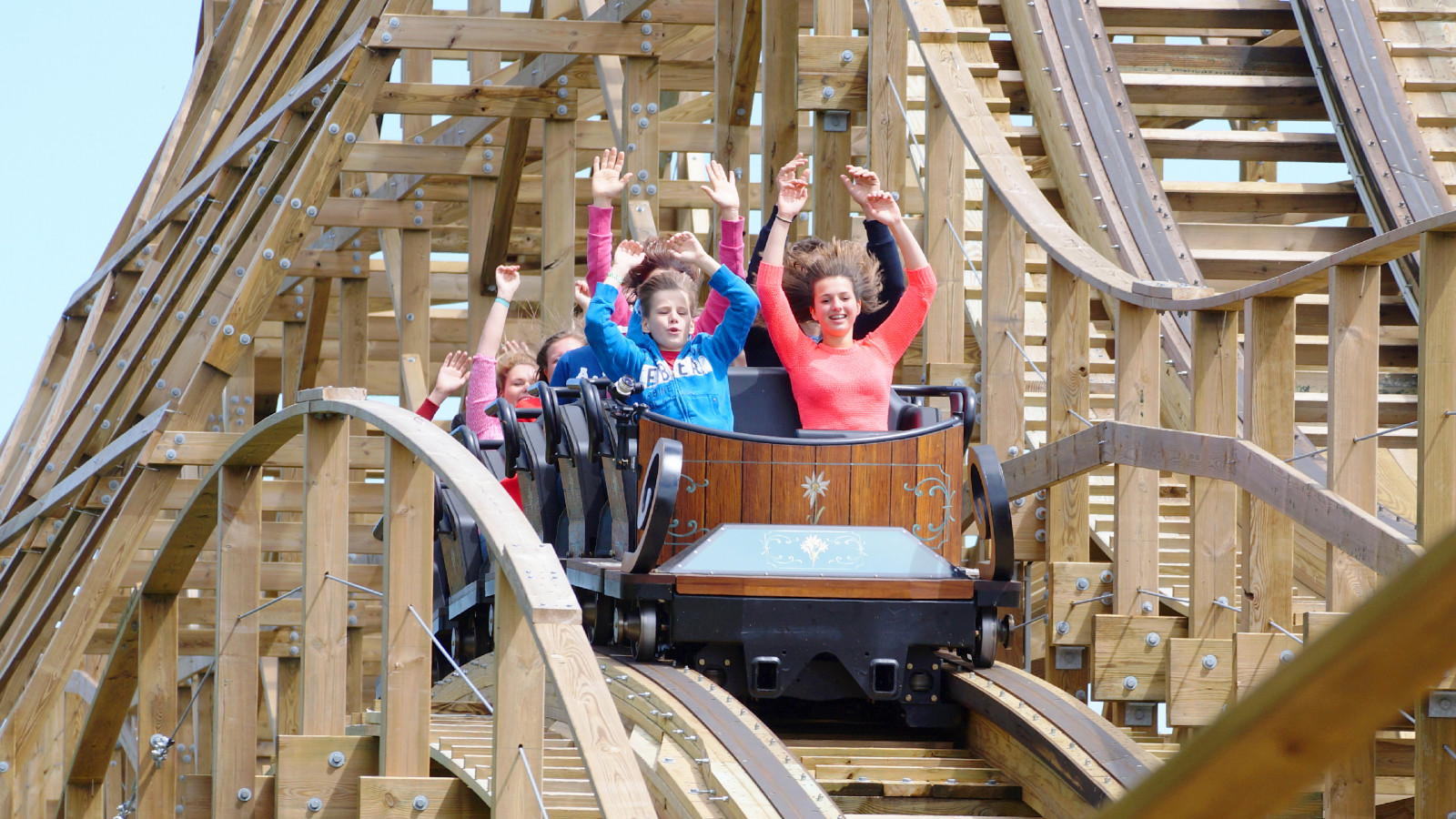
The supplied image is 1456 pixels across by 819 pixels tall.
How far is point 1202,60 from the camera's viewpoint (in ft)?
27.0

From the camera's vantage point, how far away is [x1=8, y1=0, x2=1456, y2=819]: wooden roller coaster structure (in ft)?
11.0

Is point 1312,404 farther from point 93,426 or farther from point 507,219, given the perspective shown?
point 93,426

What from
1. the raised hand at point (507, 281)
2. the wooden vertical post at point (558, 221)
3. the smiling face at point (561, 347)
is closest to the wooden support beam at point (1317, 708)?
the smiling face at point (561, 347)

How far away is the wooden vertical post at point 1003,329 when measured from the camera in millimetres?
5977

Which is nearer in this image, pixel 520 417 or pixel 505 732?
pixel 505 732

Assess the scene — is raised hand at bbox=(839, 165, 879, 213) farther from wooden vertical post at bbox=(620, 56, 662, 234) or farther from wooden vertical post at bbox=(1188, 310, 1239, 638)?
wooden vertical post at bbox=(620, 56, 662, 234)

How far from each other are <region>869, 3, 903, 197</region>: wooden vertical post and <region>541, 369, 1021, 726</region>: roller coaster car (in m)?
2.00

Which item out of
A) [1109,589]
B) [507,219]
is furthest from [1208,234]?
[507,219]

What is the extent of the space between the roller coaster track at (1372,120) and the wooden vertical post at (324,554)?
14.8 ft

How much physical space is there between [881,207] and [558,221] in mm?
3651

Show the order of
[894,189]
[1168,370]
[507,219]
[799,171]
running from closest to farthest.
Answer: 1. [799,171]
2. [1168,370]
3. [894,189]
4. [507,219]

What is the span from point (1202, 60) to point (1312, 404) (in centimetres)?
235

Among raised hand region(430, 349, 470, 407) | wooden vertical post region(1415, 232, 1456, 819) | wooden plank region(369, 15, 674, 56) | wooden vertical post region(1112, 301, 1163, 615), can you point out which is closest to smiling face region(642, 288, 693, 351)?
wooden vertical post region(1112, 301, 1163, 615)

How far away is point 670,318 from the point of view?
5.40m
